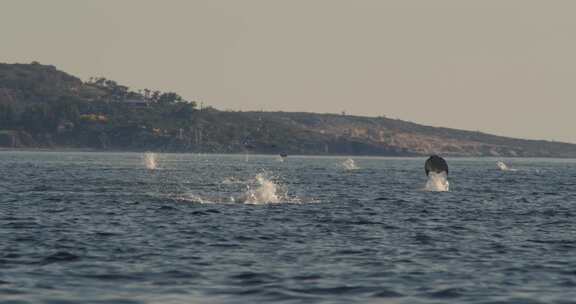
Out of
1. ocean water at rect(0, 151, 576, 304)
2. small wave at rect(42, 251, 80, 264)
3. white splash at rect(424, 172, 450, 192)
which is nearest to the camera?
ocean water at rect(0, 151, 576, 304)

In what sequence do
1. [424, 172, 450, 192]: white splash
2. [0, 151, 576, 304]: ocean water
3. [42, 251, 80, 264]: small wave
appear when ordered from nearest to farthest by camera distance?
[0, 151, 576, 304]: ocean water
[42, 251, 80, 264]: small wave
[424, 172, 450, 192]: white splash

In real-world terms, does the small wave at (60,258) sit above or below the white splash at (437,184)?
below

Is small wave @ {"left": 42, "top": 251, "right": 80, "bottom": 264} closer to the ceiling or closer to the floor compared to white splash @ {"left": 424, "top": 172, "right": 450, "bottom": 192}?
closer to the floor

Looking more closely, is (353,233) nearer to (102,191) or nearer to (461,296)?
(461,296)

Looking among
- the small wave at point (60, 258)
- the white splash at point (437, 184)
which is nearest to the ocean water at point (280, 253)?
the small wave at point (60, 258)

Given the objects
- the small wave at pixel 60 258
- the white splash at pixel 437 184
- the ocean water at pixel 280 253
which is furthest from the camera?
the white splash at pixel 437 184

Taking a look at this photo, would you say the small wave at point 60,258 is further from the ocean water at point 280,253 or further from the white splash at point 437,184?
the white splash at point 437,184

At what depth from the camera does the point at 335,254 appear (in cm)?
2845

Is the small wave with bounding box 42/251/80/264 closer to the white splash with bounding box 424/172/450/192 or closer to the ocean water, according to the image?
the ocean water

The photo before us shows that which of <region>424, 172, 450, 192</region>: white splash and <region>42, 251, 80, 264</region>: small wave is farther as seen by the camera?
<region>424, 172, 450, 192</region>: white splash

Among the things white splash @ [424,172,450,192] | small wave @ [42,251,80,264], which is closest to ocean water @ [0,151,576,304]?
small wave @ [42,251,80,264]

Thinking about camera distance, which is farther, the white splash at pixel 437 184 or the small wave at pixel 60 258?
the white splash at pixel 437 184

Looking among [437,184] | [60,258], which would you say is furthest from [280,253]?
[437,184]

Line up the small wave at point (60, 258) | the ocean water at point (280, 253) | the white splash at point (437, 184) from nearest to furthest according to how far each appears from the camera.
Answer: the ocean water at point (280, 253)
the small wave at point (60, 258)
the white splash at point (437, 184)
